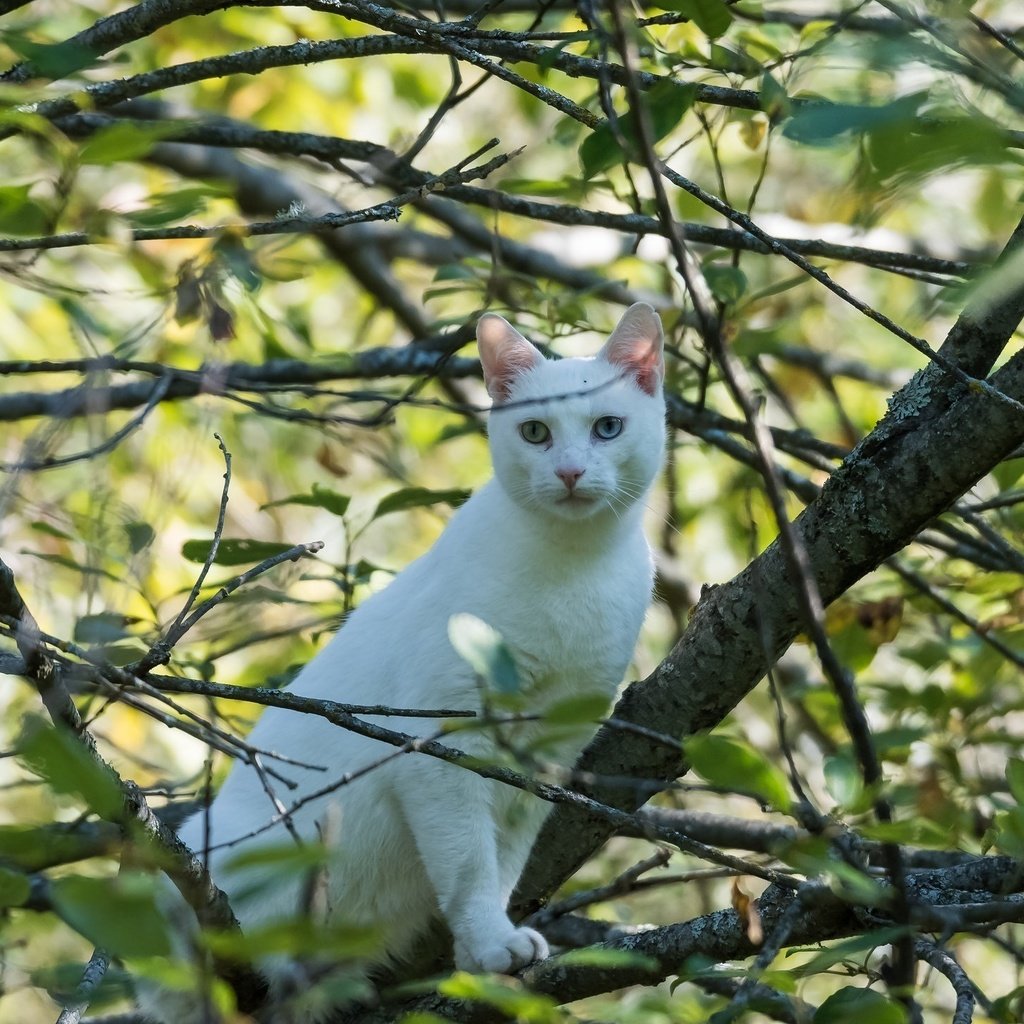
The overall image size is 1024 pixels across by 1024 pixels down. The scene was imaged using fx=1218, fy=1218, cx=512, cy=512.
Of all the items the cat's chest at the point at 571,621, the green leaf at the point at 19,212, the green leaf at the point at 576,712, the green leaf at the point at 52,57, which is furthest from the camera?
the cat's chest at the point at 571,621

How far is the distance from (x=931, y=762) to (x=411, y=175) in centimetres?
262

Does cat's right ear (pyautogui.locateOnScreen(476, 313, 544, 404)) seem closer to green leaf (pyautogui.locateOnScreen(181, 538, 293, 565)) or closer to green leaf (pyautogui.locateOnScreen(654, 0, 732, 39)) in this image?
Answer: green leaf (pyautogui.locateOnScreen(181, 538, 293, 565))

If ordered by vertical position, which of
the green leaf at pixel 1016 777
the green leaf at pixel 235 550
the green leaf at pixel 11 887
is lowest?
the green leaf at pixel 1016 777

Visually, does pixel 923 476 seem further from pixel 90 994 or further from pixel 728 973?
pixel 90 994

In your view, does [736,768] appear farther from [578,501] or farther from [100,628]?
[578,501]

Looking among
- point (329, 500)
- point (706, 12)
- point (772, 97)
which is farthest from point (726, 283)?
point (329, 500)

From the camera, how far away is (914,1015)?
1502 millimetres

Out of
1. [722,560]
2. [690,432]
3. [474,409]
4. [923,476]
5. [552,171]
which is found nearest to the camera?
[923,476]

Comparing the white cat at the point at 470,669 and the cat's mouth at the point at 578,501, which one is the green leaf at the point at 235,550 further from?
the cat's mouth at the point at 578,501

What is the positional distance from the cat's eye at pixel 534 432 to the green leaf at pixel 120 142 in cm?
190

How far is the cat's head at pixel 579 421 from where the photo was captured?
3096 millimetres

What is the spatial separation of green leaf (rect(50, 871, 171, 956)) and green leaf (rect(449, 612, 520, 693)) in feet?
1.55

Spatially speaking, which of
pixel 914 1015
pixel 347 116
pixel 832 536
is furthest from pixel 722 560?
pixel 914 1015

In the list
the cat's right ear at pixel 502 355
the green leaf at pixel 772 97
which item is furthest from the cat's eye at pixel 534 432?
the green leaf at pixel 772 97
